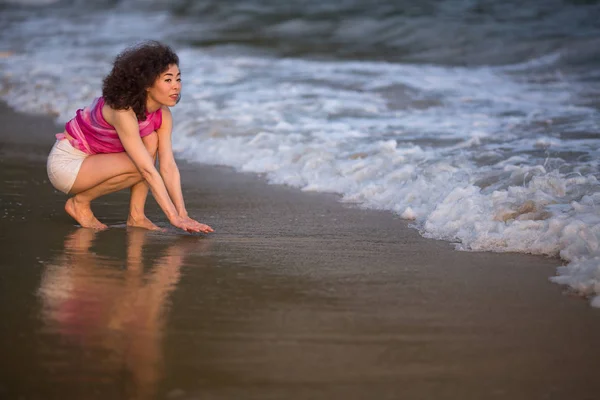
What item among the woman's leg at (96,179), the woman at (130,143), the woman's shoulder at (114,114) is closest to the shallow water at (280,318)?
the woman's leg at (96,179)

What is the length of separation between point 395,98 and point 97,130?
6.36 meters

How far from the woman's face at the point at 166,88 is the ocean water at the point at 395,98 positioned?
1539 millimetres

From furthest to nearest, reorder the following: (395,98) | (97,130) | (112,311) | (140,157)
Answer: (395,98) → (97,130) → (140,157) → (112,311)

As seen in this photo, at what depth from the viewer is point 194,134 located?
8617mm

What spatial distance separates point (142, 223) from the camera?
4.81 m

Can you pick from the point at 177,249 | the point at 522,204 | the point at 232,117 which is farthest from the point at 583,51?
the point at 177,249

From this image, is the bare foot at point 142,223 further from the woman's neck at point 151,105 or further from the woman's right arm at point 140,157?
the woman's neck at point 151,105

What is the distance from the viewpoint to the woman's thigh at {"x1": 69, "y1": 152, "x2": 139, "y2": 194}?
477cm

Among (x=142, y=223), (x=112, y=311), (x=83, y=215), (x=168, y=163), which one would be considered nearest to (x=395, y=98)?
(x=168, y=163)

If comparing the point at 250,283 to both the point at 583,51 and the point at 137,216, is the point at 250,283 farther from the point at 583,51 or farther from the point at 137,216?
the point at 583,51

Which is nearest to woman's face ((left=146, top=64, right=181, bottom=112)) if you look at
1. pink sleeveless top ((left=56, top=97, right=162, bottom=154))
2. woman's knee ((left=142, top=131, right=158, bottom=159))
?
pink sleeveless top ((left=56, top=97, right=162, bottom=154))

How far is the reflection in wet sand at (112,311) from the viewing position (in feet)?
8.47

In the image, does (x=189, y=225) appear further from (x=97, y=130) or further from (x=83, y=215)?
(x=97, y=130)

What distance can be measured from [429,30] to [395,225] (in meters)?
14.8
